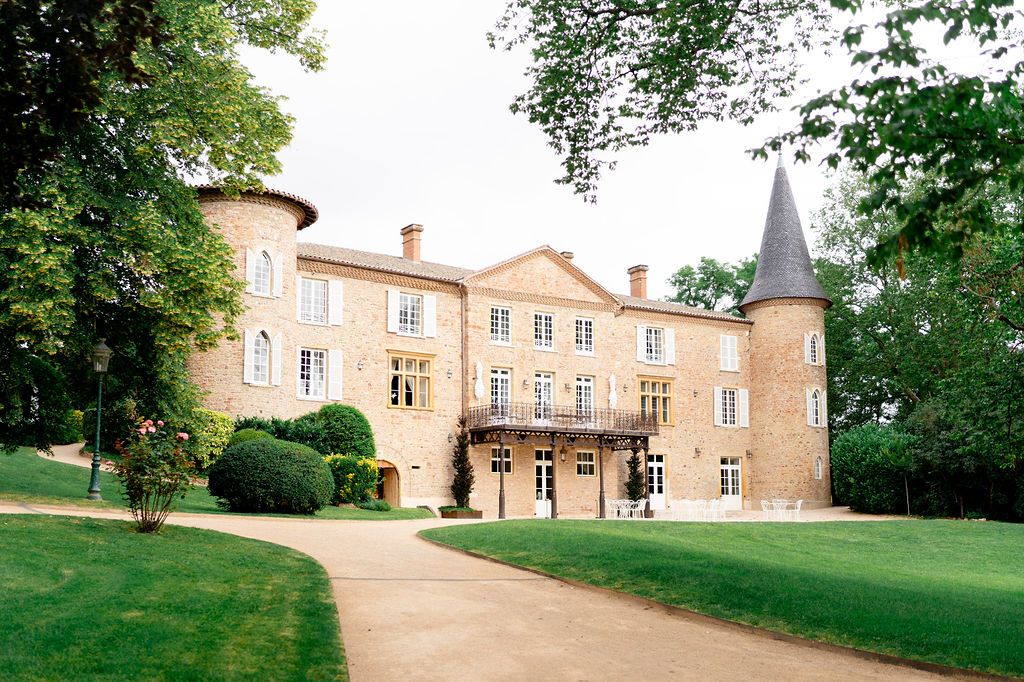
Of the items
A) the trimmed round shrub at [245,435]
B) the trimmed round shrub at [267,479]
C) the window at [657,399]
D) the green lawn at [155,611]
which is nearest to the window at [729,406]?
the window at [657,399]

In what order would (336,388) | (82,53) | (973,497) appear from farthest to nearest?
(973,497) → (336,388) → (82,53)

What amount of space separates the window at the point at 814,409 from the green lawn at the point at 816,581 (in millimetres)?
14871

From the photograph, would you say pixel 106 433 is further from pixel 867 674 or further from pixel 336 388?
pixel 867 674

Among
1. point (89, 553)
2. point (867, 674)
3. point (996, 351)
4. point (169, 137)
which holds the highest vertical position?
point (169, 137)

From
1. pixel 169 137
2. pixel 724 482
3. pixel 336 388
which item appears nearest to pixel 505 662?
pixel 169 137

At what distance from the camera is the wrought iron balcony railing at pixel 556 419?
30.4 meters

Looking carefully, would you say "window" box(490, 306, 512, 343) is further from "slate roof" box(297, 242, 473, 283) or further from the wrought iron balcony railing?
the wrought iron balcony railing

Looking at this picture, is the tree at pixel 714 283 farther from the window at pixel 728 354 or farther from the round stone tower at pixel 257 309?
the round stone tower at pixel 257 309

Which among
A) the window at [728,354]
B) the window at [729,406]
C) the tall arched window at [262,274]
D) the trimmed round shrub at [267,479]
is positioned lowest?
the trimmed round shrub at [267,479]

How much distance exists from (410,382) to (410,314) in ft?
7.32

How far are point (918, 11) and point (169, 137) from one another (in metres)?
13.2

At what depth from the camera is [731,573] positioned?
11.8m

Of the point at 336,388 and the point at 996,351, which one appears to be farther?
the point at 336,388

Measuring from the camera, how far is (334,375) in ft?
93.9
